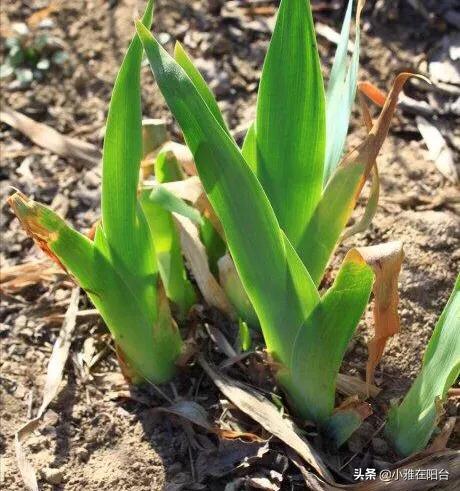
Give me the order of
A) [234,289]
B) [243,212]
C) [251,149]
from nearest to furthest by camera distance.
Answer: [243,212] → [251,149] → [234,289]

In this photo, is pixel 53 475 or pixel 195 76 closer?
pixel 195 76

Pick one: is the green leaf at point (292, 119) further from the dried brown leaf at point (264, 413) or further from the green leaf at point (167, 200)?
the dried brown leaf at point (264, 413)

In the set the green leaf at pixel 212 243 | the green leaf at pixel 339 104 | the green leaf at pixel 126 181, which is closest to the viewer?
the green leaf at pixel 126 181

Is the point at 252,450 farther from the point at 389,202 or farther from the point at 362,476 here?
the point at 389,202

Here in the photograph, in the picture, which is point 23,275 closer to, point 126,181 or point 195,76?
point 126,181

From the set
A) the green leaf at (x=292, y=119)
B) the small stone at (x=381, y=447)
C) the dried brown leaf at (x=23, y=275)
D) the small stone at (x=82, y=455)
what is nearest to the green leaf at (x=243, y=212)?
the green leaf at (x=292, y=119)

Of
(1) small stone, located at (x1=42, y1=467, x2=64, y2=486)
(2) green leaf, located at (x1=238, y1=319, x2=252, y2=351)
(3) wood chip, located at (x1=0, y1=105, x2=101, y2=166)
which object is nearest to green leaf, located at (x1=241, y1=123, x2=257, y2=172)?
(2) green leaf, located at (x1=238, y1=319, x2=252, y2=351)

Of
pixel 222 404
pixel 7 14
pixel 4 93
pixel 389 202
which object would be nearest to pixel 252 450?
pixel 222 404

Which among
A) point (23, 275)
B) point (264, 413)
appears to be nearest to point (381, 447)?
point (264, 413)
